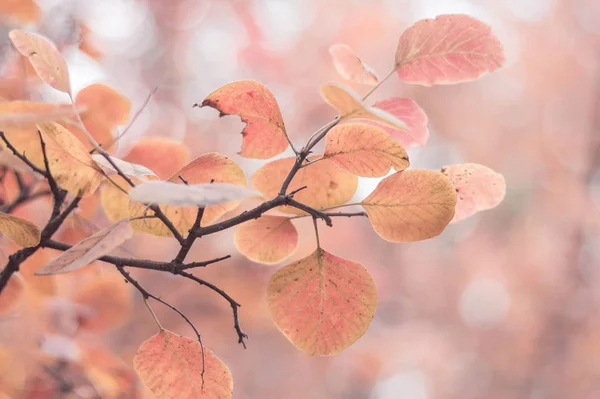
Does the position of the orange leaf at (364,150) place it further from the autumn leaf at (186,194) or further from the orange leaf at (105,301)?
the orange leaf at (105,301)

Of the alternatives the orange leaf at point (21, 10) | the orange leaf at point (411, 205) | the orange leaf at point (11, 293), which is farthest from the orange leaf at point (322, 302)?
the orange leaf at point (21, 10)

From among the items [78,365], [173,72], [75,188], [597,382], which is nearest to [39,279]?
[78,365]

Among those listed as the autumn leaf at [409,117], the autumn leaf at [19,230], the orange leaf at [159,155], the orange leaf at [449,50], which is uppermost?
the orange leaf at [449,50]

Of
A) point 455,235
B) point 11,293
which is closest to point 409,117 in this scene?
point 11,293

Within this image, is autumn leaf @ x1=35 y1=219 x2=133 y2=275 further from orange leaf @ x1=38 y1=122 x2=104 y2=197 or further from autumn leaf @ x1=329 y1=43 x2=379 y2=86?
autumn leaf @ x1=329 y1=43 x2=379 y2=86

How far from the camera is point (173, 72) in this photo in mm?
2334

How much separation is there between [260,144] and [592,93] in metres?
3.18

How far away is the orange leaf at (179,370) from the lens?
0.31 metres

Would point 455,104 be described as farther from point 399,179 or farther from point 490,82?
point 399,179

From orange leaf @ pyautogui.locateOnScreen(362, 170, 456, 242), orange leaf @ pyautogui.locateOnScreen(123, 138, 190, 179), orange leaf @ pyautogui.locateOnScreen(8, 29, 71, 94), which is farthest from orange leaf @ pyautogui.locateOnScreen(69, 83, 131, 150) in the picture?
orange leaf @ pyautogui.locateOnScreen(362, 170, 456, 242)

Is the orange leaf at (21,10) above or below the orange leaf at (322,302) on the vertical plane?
above

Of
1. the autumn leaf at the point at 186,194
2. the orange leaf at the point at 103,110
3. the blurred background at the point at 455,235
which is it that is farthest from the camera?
the blurred background at the point at 455,235

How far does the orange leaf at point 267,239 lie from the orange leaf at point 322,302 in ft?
0.17

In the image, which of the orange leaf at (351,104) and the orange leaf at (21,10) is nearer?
the orange leaf at (351,104)
